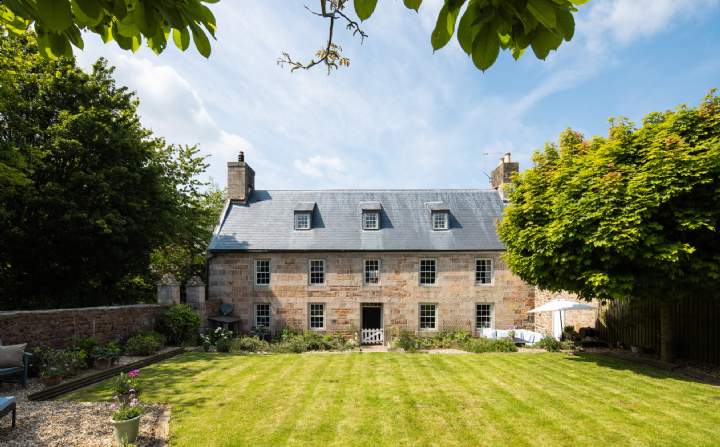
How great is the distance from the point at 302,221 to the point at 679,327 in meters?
18.6

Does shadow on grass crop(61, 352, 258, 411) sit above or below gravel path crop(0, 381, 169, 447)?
below

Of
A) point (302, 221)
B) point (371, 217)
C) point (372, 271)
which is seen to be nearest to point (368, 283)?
point (372, 271)

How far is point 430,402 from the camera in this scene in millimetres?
10055

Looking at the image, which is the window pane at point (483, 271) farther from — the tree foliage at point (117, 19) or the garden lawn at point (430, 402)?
the tree foliage at point (117, 19)

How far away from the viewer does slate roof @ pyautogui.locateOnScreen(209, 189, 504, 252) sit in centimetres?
2211

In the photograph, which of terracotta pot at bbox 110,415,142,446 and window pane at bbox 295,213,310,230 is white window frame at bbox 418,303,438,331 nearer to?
window pane at bbox 295,213,310,230

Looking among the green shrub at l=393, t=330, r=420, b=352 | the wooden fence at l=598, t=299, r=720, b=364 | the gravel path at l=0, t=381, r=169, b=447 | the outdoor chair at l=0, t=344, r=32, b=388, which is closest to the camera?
the gravel path at l=0, t=381, r=169, b=447

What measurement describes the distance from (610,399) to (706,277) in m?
4.86

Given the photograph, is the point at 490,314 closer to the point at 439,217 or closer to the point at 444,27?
the point at 439,217

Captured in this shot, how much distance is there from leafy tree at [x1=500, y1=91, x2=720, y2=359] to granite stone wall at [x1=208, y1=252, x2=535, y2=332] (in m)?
7.99

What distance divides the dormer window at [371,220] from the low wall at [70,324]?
1215 centimetres

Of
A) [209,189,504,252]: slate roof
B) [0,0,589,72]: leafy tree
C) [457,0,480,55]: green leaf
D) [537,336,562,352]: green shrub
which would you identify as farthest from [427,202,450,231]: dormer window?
[457,0,480,55]: green leaf

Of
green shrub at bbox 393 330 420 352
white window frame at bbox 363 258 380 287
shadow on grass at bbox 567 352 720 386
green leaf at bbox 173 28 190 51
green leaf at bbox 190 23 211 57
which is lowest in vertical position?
green shrub at bbox 393 330 420 352

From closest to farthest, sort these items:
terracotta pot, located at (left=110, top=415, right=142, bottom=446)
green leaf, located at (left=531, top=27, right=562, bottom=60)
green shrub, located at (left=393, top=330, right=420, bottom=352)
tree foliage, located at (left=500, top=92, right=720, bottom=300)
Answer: green leaf, located at (left=531, top=27, right=562, bottom=60) < terracotta pot, located at (left=110, top=415, right=142, bottom=446) < tree foliage, located at (left=500, top=92, right=720, bottom=300) < green shrub, located at (left=393, top=330, right=420, bottom=352)
